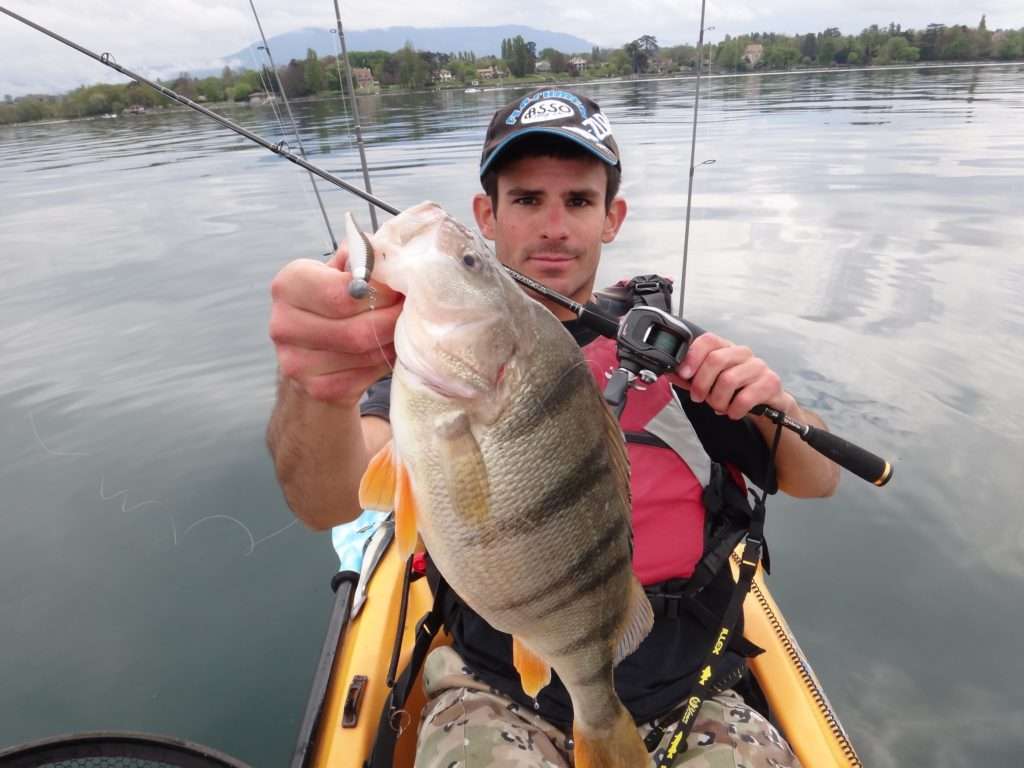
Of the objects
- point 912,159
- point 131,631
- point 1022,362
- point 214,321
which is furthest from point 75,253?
point 912,159

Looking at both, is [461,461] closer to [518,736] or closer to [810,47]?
[518,736]

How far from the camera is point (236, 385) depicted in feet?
20.7

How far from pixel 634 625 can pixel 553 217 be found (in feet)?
5.11

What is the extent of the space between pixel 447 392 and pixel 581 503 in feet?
1.19

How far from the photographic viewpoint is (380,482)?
132 centimetres

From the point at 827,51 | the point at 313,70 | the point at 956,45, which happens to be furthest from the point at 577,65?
the point at 313,70

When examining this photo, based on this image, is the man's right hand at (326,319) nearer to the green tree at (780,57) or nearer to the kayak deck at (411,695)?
the kayak deck at (411,695)

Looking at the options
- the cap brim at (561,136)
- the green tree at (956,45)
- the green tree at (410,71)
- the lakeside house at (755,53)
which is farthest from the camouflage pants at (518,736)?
the green tree at (956,45)

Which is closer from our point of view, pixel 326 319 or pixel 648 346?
pixel 326 319

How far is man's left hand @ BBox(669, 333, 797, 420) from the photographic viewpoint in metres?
1.75

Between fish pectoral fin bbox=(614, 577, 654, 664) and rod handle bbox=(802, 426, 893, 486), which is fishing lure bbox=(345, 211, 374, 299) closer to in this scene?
fish pectoral fin bbox=(614, 577, 654, 664)

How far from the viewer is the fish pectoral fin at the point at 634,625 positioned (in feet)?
5.05

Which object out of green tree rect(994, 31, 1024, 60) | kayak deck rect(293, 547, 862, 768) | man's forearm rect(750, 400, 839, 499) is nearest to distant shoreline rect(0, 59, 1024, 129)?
green tree rect(994, 31, 1024, 60)

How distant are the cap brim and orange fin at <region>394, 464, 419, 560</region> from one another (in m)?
1.54
